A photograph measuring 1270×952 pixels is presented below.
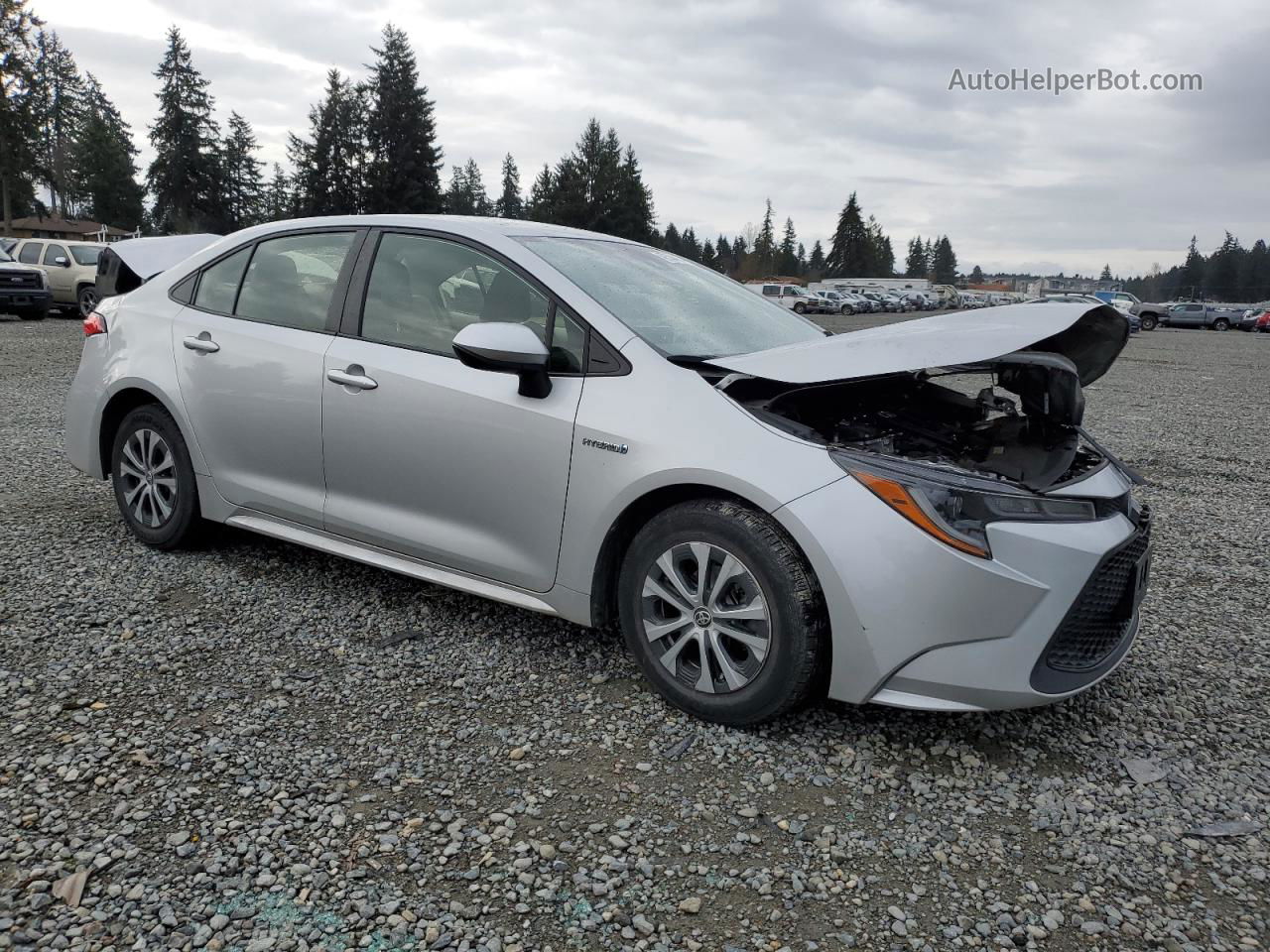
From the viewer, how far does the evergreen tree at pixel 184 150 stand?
66.1 m

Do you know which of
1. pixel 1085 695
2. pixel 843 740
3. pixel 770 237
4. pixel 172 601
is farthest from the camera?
pixel 770 237

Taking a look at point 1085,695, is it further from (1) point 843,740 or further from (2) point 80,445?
(2) point 80,445

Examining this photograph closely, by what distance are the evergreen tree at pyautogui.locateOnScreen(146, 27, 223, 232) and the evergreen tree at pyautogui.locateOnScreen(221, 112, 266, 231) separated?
1432 millimetres

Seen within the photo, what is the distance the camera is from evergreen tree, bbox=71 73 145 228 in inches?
2972

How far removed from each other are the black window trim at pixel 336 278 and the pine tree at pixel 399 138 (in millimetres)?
58698

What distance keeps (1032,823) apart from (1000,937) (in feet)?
1.71

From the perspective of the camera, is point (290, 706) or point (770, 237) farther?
point (770, 237)

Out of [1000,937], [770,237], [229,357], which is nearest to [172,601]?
[229,357]

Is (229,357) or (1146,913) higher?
(229,357)

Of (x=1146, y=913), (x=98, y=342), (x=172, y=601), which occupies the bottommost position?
(x=172, y=601)

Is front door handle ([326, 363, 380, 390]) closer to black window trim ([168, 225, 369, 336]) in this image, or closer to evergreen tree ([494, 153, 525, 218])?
black window trim ([168, 225, 369, 336])

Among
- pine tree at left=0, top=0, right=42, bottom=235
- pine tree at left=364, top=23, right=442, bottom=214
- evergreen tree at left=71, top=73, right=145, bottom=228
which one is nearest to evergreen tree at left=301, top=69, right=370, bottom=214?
pine tree at left=364, top=23, right=442, bottom=214

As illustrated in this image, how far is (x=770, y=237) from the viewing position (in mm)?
126125

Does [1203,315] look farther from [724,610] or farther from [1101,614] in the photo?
[724,610]
